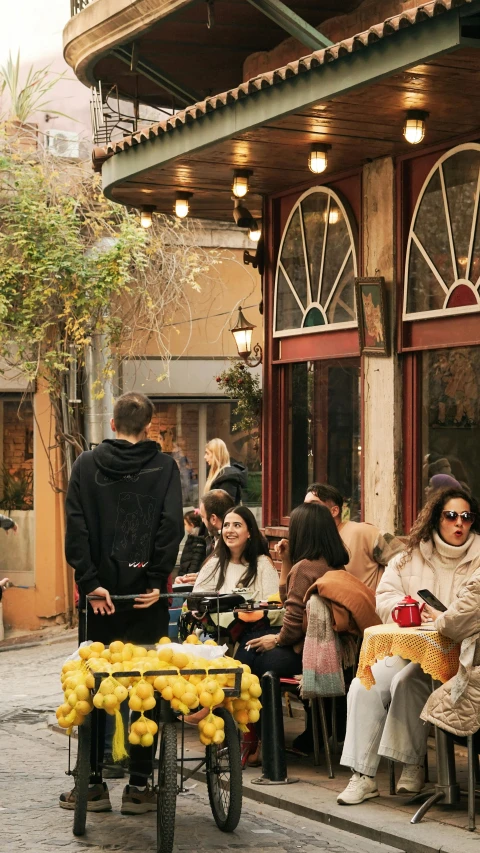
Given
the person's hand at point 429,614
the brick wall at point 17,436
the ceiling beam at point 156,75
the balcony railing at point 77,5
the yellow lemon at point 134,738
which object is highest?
the balcony railing at point 77,5

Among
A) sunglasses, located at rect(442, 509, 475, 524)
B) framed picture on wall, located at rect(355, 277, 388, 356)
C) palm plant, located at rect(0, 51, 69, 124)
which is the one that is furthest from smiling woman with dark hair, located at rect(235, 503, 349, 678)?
palm plant, located at rect(0, 51, 69, 124)

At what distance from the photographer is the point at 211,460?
12.6 m

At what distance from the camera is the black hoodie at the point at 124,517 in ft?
24.2

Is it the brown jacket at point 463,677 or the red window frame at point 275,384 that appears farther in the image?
the red window frame at point 275,384

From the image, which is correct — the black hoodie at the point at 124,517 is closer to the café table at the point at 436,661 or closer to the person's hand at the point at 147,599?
the person's hand at the point at 147,599

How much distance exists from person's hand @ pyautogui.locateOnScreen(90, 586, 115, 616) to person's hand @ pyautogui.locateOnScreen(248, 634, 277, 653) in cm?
148

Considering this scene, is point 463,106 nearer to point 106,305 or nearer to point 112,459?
point 112,459

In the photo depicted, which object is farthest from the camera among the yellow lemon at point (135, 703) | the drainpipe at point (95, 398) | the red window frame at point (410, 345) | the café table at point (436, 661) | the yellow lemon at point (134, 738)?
the drainpipe at point (95, 398)

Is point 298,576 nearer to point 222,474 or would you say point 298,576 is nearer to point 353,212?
point 353,212

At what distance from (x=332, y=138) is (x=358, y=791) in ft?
16.2

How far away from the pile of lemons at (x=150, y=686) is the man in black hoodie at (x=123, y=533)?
57cm

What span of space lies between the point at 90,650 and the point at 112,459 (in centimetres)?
116

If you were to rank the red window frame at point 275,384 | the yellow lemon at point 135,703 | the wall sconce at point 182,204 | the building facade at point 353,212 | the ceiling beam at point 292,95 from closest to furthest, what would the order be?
1. the yellow lemon at point 135,703
2. the ceiling beam at point 292,95
3. the building facade at point 353,212
4. the wall sconce at point 182,204
5. the red window frame at point 275,384

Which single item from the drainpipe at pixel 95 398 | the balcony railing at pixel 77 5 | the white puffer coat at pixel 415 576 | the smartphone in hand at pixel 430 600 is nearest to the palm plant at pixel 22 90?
the drainpipe at pixel 95 398
